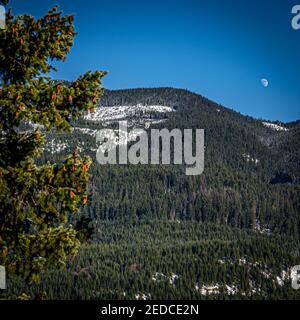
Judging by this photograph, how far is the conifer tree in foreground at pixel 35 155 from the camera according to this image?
15.8 metres

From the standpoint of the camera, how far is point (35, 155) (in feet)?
57.0

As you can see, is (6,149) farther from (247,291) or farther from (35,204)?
(247,291)

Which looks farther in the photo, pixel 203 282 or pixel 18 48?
pixel 203 282

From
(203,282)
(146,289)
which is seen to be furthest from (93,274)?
(203,282)

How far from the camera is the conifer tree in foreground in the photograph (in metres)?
15.8

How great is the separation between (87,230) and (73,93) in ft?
13.7

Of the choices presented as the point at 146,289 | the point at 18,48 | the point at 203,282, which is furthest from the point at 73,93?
the point at 203,282

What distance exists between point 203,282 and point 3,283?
7270 inches

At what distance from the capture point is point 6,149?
16781 mm

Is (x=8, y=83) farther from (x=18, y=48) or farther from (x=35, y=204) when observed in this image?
(x=35, y=204)
